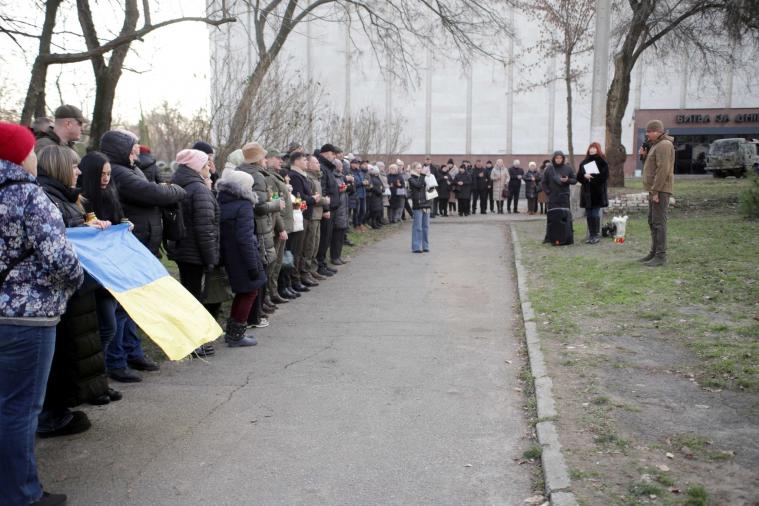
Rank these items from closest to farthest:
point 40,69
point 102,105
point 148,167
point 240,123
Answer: point 148,167 → point 40,69 → point 102,105 → point 240,123

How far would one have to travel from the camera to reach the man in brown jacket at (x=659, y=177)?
1194cm

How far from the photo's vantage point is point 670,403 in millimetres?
5867

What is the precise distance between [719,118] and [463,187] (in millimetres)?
32383

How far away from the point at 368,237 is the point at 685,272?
952 cm

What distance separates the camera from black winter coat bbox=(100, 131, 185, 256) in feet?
22.4

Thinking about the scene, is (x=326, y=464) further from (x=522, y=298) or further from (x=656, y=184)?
(x=656, y=184)

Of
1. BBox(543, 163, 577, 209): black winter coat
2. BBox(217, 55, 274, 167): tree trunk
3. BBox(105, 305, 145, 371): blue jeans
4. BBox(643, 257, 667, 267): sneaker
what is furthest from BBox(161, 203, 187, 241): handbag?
BBox(543, 163, 577, 209): black winter coat

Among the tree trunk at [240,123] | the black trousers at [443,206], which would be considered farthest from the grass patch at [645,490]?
the black trousers at [443,206]

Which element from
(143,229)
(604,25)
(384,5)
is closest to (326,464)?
(143,229)

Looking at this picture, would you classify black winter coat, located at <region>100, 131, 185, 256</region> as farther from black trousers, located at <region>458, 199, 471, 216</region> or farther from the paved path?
black trousers, located at <region>458, 199, 471, 216</region>

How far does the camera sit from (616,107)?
27.4 meters

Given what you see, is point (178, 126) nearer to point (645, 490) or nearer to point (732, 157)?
point (645, 490)

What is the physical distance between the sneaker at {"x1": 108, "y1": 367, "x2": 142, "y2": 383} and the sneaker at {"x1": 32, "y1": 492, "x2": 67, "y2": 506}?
2.43 metres

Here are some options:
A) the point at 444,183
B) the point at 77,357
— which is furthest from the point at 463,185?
the point at 77,357
